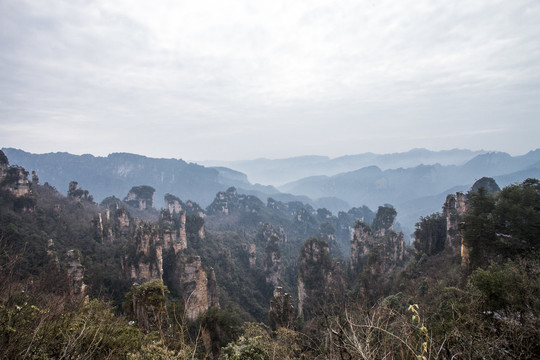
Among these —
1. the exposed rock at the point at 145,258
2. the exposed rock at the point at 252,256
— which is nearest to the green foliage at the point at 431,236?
the exposed rock at the point at 145,258

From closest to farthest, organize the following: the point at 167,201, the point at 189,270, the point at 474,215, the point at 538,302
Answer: the point at 538,302
the point at 474,215
the point at 189,270
the point at 167,201

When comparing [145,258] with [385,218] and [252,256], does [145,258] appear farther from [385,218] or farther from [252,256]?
[385,218]

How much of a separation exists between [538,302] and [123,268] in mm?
40011

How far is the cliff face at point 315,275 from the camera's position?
41.7 metres

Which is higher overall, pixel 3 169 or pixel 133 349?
pixel 3 169

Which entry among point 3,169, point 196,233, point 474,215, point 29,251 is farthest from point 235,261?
point 474,215

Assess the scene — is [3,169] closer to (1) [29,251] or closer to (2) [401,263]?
(1) [29,251]

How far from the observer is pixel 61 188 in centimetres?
19288

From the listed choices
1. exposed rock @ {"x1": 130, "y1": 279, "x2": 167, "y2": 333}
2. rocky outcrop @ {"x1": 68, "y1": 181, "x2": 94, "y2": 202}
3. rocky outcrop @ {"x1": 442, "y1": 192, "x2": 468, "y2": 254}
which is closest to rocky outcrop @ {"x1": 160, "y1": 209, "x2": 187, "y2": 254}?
rocky outcrop @ {"x1": 68, "y1": 181, "x2": 94, "y2": 202}

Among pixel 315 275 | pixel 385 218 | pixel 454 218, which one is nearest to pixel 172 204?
pixel 315 275

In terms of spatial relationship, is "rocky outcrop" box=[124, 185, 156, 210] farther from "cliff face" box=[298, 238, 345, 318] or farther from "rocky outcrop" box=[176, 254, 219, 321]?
"cliff face" box=[298, 238, 345, 318]

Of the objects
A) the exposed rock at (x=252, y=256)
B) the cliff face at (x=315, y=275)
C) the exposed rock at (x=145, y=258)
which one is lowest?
the exposed rock at (x=252, y=256)

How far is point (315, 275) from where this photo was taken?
144 feet

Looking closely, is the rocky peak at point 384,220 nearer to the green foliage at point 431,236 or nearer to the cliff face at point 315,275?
the green foliage at point 431,236
